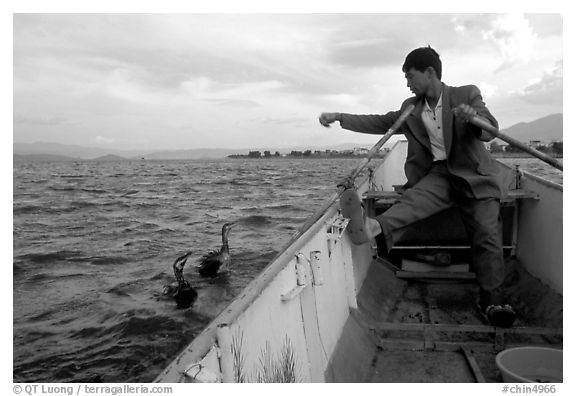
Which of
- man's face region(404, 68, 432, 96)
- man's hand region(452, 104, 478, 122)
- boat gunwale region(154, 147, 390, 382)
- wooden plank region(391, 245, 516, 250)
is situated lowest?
wooden plank region(391, 245, 516, 250)

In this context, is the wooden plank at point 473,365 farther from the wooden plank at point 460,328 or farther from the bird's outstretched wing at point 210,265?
the bird's outstretched wing at point 210,265

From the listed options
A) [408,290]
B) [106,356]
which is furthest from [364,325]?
[106,356]

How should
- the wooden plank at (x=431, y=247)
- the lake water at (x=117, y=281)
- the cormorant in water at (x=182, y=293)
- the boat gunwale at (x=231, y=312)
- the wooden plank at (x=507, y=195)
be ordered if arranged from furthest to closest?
the cormorant in water at (x=182, y=293)
the lake water at (x=117, y=281)
the wooden plank at (x=431, y=247)
the wooden plank at (x=507, y=195)
the boat gunwale at (x=231, y=312)

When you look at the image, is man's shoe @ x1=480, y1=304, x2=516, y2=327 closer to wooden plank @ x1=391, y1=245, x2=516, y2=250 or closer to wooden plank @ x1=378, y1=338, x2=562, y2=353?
wooden plank @ x1=378, y1=338, x2=562, y2=353

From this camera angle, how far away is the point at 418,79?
399 centimetres

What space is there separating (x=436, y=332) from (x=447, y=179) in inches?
53.6

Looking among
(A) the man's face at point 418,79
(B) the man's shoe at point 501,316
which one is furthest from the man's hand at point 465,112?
(B) the man's shoe at point 501,316

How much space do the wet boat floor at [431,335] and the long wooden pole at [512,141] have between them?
145 cm

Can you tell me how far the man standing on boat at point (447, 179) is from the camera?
155 inches

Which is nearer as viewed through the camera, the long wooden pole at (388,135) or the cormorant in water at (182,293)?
the long wooden pole at (388,135)

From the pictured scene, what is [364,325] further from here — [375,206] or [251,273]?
[251,273]

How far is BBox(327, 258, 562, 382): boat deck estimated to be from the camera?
372 centimetres

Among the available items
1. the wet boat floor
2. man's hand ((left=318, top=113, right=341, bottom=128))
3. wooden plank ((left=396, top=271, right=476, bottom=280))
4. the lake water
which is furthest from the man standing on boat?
the lake water

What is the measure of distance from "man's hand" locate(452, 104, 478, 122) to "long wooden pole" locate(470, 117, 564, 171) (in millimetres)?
31
